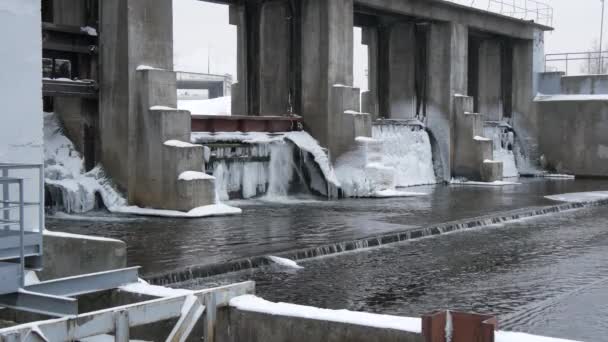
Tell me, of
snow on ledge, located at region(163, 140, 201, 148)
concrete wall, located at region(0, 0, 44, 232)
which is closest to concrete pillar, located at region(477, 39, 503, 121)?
snow on ledge, located at region(163, 140, 201, 148)

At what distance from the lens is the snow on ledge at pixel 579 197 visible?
950 inches

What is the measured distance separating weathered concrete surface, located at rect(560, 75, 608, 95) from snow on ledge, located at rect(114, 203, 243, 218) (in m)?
23.7

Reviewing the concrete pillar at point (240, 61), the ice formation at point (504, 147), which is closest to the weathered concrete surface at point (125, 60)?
the concrete pillar at point (240, 61)

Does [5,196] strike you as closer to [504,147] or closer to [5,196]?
[5,196]

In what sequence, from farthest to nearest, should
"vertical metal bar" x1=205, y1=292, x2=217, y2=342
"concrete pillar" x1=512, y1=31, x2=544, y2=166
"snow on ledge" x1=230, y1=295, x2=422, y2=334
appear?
"concrete pillar" x1=512, y1=31, x2=544, y2=166
"vertical metal bar" x1=205, y1=292, x2=217, y2=342
"snow on ledge" x1=230, y1=295, x2=422, y2=334

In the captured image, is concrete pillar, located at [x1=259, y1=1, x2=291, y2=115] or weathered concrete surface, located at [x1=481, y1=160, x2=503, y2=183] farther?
weathered concrete surface, located at [x1=481, y1=160, x2=503, y2=183]

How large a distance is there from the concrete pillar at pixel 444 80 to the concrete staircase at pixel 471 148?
0.30m

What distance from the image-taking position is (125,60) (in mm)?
20484

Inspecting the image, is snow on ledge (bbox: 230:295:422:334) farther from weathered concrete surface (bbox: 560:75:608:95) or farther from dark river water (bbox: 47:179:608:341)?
weathered concrete surface (bbox: 560:75:608:95)

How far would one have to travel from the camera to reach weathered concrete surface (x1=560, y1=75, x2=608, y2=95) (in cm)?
3800

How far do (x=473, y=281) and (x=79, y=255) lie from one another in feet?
18.6

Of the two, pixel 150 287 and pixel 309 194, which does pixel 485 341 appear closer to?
pixel 150 287

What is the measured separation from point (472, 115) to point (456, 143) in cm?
136

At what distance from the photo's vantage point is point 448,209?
70.1 ft
